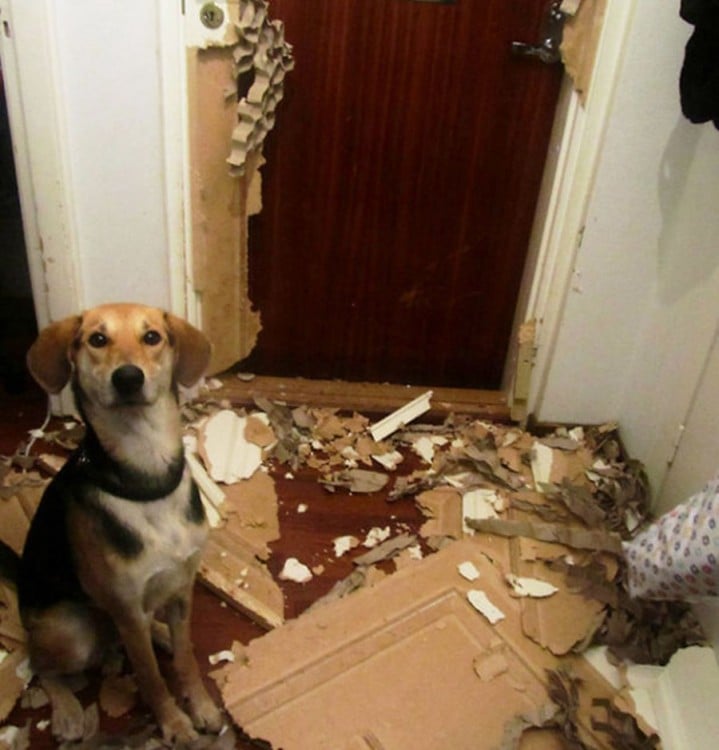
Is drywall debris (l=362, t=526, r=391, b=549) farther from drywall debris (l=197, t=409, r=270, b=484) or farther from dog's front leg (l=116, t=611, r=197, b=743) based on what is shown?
dog's front leg (l=116, t=611, r=197, b=743)

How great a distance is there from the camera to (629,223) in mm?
2156

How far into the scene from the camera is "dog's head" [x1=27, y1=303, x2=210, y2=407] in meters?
1.26

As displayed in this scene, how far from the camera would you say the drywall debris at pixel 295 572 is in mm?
1926

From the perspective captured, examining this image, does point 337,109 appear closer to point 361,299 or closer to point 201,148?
point 201,148

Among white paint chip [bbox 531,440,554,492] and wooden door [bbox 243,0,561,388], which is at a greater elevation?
wooden door [bbox 243,0,561,388]

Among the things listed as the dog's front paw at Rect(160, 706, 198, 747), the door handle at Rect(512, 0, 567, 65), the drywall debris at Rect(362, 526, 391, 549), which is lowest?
the dog's front paw at Rect(160, 706, 198, 747)

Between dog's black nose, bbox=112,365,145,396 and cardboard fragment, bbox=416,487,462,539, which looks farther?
cardboard fragment, bbox=416,487,462,539

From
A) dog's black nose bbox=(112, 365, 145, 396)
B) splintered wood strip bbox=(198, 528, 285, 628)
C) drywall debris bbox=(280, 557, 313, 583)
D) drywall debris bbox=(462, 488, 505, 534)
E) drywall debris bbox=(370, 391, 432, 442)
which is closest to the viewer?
dog's black nose bbox=(112, 365, 145, 396)

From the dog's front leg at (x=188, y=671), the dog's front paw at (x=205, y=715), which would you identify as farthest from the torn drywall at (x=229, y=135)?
the dog's front paw at (x=205, y=715)

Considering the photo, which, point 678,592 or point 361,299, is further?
point 361,299

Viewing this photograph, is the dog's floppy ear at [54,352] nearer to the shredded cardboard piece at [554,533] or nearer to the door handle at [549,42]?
the shredded cardboard piece at [554,533]

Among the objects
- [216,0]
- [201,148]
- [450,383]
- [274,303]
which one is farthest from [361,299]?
[216,0]

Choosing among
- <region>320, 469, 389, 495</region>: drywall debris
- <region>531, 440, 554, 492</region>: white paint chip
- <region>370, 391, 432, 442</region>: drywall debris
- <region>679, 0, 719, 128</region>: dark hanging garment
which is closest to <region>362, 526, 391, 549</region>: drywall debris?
<region>320, 469, 389, 495</region>: drywall debris

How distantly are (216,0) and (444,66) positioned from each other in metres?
0.63
